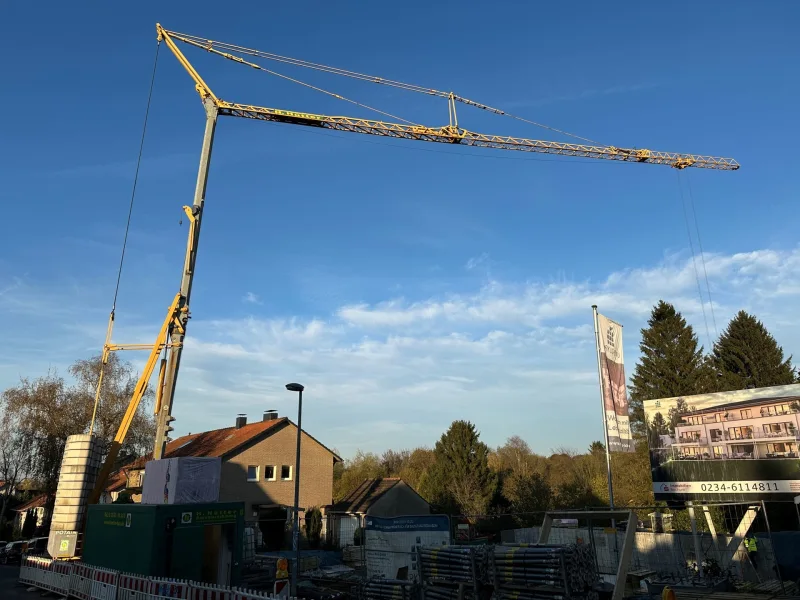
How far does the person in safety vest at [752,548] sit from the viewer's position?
20.0 meters

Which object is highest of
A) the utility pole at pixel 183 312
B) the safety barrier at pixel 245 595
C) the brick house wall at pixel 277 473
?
the utility pole at pixel 183 312

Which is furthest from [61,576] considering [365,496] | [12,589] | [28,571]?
[365,496]

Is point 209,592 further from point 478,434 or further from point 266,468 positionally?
point 478,434

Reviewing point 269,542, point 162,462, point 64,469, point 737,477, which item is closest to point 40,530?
point 269,542

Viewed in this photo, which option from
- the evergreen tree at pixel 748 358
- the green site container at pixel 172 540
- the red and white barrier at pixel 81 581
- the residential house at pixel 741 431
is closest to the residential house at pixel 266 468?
the red and white barrier at pixel 81 581

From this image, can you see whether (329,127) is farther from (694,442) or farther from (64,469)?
(694,442)

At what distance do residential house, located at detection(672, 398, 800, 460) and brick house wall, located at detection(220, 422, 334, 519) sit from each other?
23228 mm

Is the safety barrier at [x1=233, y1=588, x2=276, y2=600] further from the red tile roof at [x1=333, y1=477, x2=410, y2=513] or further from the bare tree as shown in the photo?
the bare tree

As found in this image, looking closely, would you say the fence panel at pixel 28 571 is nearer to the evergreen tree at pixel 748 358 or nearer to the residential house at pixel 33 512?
the residential house at pixel 33 512

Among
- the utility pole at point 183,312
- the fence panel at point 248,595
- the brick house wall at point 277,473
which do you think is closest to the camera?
the fence panel at point 248,595

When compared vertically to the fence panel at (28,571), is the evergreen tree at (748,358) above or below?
above

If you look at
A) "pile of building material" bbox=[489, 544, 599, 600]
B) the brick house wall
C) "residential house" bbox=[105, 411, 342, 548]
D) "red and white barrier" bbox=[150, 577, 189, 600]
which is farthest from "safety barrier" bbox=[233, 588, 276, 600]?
the brick house wall

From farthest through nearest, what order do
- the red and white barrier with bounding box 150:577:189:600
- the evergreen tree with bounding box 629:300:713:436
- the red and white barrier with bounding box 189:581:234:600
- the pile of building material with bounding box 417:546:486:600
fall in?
the evergreen tree with bounding box 629:300:713:436
the red and white barrier with bounding box 150:577:189:600
the red and white barrier with bounding box 189:581:234:600
the pile of building material with bounding box 417:546:486:600

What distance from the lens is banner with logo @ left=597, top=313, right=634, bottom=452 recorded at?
72.7ft
